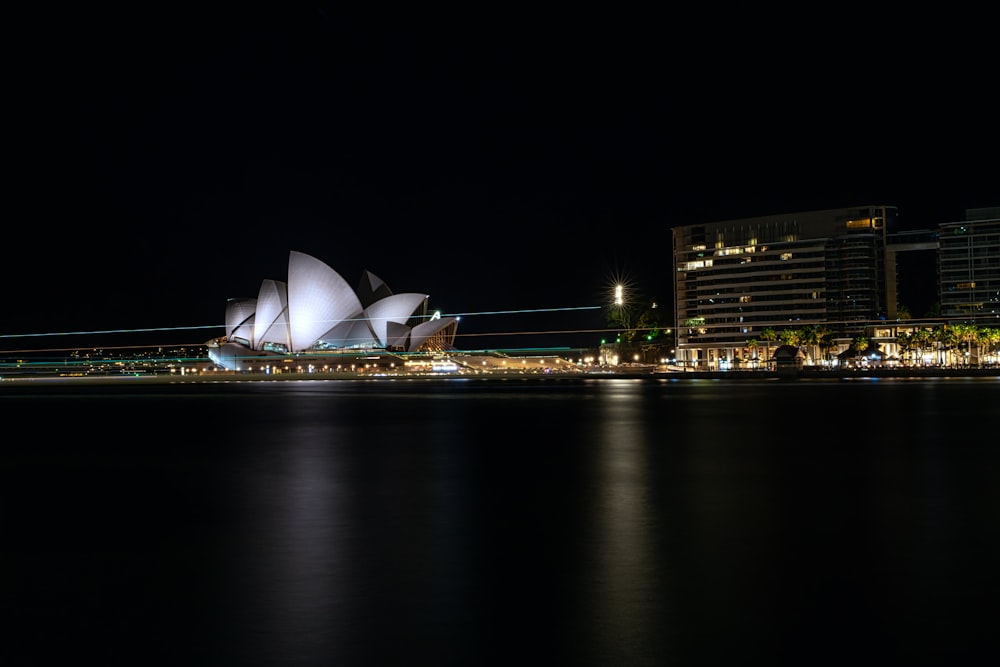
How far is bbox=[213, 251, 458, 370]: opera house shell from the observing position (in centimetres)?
11062

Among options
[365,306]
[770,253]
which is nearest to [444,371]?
[365,306]

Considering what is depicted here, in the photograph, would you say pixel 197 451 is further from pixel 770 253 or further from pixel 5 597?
pixel 770 253

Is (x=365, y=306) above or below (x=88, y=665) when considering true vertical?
above

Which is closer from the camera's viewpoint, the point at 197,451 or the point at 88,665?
the point at 88,665

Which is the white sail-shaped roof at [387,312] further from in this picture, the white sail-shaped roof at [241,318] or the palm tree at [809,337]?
the palm tree at [809,337]

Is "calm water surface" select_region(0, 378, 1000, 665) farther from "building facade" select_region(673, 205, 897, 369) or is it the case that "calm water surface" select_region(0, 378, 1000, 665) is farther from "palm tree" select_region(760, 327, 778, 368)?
"building facade" select_region(673, 205, 897, 369)

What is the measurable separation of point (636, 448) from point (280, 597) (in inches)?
498

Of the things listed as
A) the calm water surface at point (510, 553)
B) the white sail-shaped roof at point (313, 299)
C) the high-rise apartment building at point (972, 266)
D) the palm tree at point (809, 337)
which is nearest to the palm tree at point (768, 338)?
the palm tree at point (809, 337)

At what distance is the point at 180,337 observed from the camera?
583 ft

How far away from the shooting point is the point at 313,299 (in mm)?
111000

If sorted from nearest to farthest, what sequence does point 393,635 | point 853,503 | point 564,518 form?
point 393,635 < point 564,518 < point 853,503

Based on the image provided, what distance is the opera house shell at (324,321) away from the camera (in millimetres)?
110625

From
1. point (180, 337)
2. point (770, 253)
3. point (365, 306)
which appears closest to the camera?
point (365, 306)

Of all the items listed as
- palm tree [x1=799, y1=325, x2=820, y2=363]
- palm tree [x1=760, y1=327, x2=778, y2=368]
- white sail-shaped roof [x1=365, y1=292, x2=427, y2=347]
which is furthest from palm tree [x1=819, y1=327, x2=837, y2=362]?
white sail-shaped roof [x1=365, y1=292, x2=427, y2=347]
